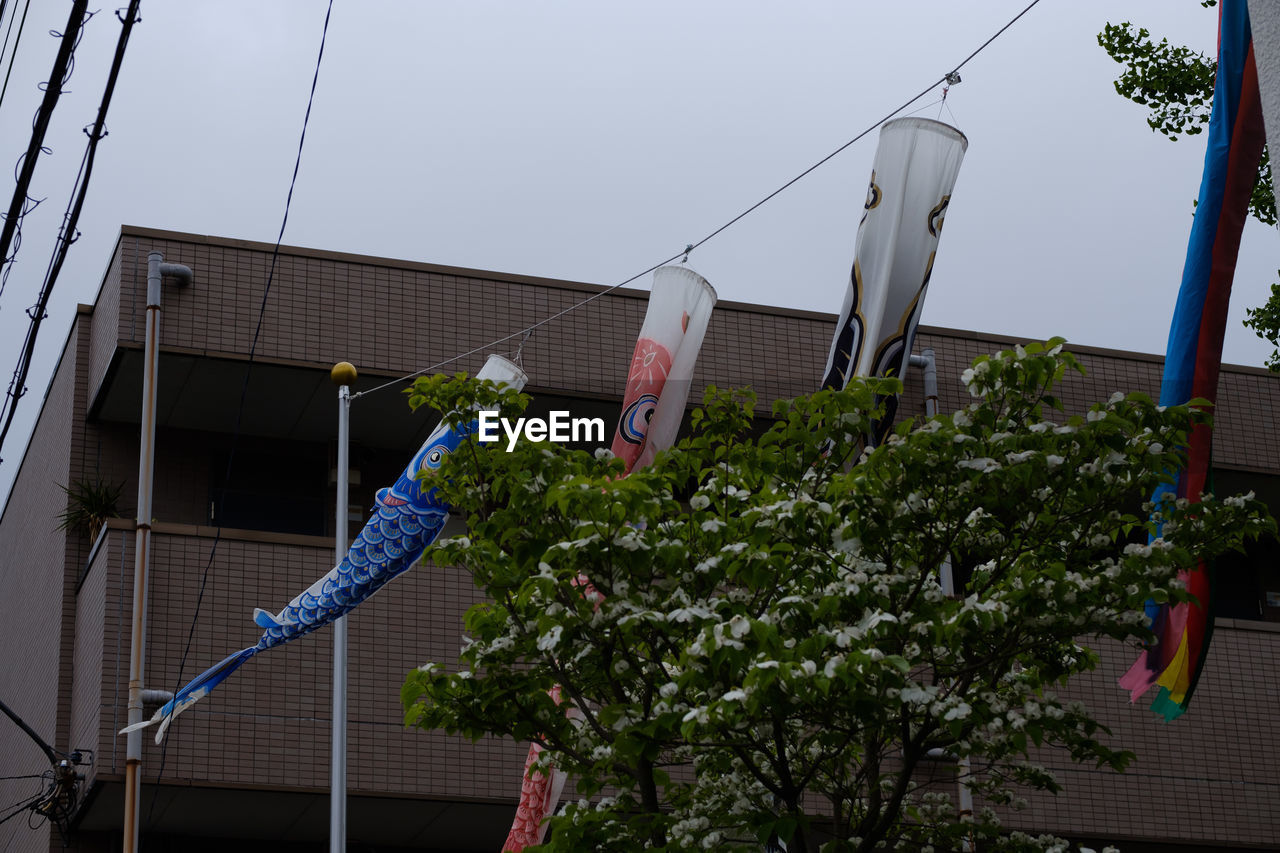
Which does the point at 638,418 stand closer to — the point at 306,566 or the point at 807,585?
the point at 807,585

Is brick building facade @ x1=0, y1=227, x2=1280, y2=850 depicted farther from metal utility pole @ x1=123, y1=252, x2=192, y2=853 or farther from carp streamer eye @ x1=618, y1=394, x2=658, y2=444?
carp streamer eye @ x1=618, y1=394, x2=658, y2=444

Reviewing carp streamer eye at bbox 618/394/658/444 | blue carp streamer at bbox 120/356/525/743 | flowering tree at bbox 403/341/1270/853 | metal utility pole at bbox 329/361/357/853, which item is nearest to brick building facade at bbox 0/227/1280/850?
metal utility pole at bbox 329/361/357/853

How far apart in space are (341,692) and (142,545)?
2.76 meters

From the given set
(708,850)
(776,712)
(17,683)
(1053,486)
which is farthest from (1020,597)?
(17,683)

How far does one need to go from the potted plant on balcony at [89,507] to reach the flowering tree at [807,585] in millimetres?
8240

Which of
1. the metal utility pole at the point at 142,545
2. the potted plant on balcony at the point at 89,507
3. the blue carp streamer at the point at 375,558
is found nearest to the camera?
Result: the blue carp streamer at the point at 375,558

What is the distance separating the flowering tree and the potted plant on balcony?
27.0 feet

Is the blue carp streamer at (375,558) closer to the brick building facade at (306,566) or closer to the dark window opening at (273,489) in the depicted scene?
the brick building facade at (306,566)

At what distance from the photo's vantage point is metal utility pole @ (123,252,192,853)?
14734 millimetres

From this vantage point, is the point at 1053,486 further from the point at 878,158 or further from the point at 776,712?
the point at 878,158

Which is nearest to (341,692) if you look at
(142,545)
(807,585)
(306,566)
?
(306,566)

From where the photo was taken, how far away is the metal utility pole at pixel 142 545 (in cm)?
1473

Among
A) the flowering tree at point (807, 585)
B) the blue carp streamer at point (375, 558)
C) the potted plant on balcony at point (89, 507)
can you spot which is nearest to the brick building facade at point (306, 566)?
the potted plant on balcony at point (89, 507)

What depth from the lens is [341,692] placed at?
46.7 ft
